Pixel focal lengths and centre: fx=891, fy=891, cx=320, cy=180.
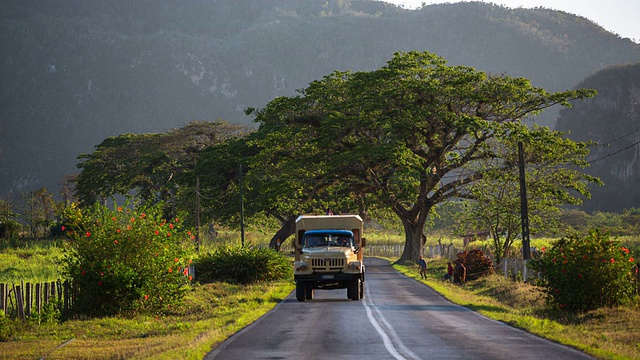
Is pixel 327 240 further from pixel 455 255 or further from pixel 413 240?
pixel 413 240

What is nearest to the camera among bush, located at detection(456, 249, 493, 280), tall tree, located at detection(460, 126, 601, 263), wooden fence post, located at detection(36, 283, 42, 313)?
wooden fence post, located at detection(36, 283, 42, 313)

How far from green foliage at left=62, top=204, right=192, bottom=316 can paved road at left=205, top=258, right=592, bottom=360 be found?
4.29 metres

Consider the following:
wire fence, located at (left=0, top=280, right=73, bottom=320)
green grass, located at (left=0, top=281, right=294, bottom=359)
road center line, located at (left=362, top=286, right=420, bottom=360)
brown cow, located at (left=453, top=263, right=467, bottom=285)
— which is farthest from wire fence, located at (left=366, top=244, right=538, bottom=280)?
wire fence, located at (left=0, top=280, right=73, bottom=320)

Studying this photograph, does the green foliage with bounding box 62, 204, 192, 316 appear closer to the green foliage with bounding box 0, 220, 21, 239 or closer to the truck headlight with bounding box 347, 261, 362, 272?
the truck headlight with bounding box 347, 261, 362, 272

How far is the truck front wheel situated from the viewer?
35.0 m

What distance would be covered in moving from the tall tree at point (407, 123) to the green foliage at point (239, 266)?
1880 centimetres

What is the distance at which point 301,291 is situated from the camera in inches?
1398

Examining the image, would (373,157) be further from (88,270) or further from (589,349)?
(589,349)

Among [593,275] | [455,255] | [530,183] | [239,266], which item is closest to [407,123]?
[530,183]

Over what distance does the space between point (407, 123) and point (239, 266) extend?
77.8 feet

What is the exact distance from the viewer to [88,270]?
3114 cm

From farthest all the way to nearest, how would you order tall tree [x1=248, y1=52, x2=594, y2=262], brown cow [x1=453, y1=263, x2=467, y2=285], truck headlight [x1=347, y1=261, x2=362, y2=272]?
tall tree [x1=248, y1=52, x2=594, y2=262] → brown cow [x1=453, y1=263, x2=467, y2=285] → truck headlight [x1=347, y1=261, x2=362, y2=272]

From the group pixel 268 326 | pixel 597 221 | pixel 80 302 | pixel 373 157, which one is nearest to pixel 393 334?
pixel 268 326

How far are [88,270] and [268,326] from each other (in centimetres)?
826
